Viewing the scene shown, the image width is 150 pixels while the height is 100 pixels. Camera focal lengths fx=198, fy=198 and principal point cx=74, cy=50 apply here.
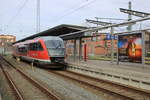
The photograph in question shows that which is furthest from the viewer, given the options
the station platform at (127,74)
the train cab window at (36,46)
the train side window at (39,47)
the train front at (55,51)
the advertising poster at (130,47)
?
the train cab window at (36,46)

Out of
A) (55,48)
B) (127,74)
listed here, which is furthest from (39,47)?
(127,74)

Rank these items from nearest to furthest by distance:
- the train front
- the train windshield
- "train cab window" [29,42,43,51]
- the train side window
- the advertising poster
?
the advertising poster < the train front < the train windshield < the train side window < "train cab window" [29,42,43,51]

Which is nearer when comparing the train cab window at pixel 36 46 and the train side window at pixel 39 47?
the train side window at pixel 39 47

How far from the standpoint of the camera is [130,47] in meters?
12.7

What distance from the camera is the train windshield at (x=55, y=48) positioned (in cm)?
1652

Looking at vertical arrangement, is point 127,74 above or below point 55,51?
below

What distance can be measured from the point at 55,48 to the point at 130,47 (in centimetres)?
662

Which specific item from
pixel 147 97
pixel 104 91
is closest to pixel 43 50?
pixel 104 91

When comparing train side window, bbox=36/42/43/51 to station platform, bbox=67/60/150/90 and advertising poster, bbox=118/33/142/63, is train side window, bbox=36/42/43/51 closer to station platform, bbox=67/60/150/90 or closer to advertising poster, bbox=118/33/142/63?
station platform, bbox=67/60/150/90

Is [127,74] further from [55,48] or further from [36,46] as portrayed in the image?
[36,46]

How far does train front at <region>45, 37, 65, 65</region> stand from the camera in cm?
1636

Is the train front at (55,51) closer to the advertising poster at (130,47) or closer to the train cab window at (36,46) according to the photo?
the train cab window at (36,46)

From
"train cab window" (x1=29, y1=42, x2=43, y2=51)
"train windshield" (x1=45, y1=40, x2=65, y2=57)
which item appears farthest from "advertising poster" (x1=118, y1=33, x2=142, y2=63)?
"train cab window" (x1=29, y1=42, x2=43, y2=51)

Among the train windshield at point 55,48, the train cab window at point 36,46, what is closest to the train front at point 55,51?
the train windshield at point 55,48
